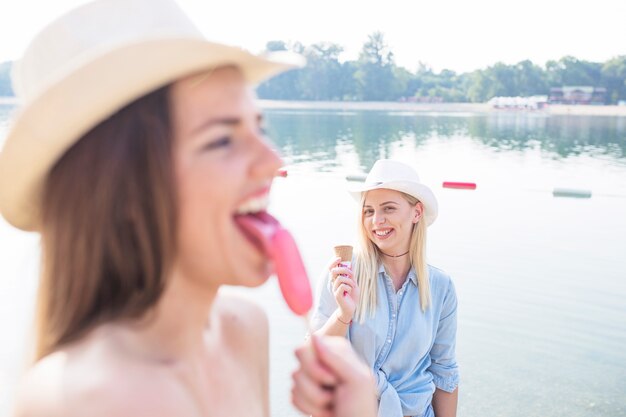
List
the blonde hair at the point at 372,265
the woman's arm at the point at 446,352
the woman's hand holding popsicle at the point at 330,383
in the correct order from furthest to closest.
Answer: the woman's arm at the point at 446,352, the blonde hair at the point at 372,265, the woman's hand holding popsicle at the point at 330,383

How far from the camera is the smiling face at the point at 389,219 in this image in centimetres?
340

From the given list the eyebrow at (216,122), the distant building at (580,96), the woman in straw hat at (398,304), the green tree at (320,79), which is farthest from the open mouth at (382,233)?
the distant building at (580,96)

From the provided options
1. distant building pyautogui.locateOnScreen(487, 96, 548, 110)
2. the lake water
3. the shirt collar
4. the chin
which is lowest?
distant building pyautogui.locateOnScreen(487, 96, 548, 110)

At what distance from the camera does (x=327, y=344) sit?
1359 millimetres

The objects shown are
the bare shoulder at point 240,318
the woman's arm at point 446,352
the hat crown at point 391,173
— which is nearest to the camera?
the bare shoulder at point 240,318

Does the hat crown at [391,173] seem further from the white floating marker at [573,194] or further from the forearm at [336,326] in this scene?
the white floating marker at [573,194]

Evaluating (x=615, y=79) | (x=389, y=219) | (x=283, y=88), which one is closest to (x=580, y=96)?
(x=615, y=79)

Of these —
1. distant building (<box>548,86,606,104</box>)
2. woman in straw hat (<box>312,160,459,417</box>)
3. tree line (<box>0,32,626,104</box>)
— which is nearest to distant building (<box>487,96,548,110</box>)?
distant building (<box>548,86,606,104</box>)

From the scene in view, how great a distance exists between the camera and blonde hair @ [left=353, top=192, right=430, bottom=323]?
3.23 metres

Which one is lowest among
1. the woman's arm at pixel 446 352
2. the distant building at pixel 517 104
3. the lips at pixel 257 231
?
the distant building at pixel 517 104

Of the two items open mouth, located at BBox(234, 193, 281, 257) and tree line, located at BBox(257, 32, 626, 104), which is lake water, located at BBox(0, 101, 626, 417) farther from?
tree line, located at BBox(257, 32, 626, 104)

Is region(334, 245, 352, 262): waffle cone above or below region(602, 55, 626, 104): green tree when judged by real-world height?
above

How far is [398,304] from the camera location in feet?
10.7

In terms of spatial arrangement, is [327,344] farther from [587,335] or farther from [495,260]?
[495,260]
